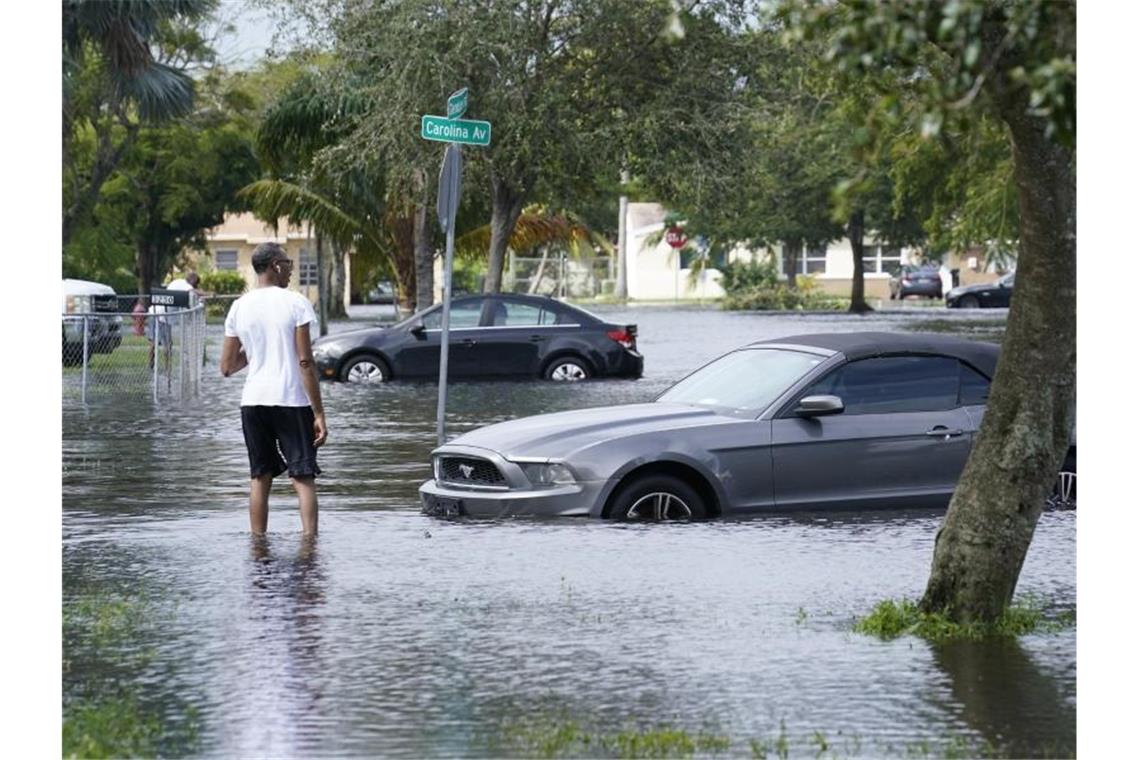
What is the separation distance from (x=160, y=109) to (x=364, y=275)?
93.3ft

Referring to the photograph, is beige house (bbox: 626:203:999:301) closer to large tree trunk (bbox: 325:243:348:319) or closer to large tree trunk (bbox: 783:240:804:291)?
large tree trunk (bbox: 783:240:804:291)

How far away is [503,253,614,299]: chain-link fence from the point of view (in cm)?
9062

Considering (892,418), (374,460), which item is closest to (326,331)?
(374,460)

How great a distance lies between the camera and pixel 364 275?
223 feet

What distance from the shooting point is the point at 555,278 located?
99250 millimetres

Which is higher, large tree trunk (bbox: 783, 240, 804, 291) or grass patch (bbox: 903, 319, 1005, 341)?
large tree trunk (bbox: 783, 240, 804, 291)

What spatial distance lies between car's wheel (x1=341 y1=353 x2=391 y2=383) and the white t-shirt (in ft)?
59.5

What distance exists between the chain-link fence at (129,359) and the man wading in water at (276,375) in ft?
42.6

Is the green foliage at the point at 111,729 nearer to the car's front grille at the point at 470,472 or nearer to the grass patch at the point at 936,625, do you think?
the grass patch at the point at 936,625

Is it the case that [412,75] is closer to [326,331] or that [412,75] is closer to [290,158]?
[290,158]

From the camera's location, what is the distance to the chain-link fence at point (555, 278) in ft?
297

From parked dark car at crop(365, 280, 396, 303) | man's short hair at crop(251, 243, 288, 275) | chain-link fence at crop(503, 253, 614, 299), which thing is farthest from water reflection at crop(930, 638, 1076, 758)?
parked dark car at crop(365, 280, 396, 303)

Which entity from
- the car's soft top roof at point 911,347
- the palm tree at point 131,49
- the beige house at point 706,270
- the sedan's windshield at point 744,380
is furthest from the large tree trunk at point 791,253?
the car's soft top roof at point 911,347

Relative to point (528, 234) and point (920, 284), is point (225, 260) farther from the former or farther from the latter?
point (528, 234)
